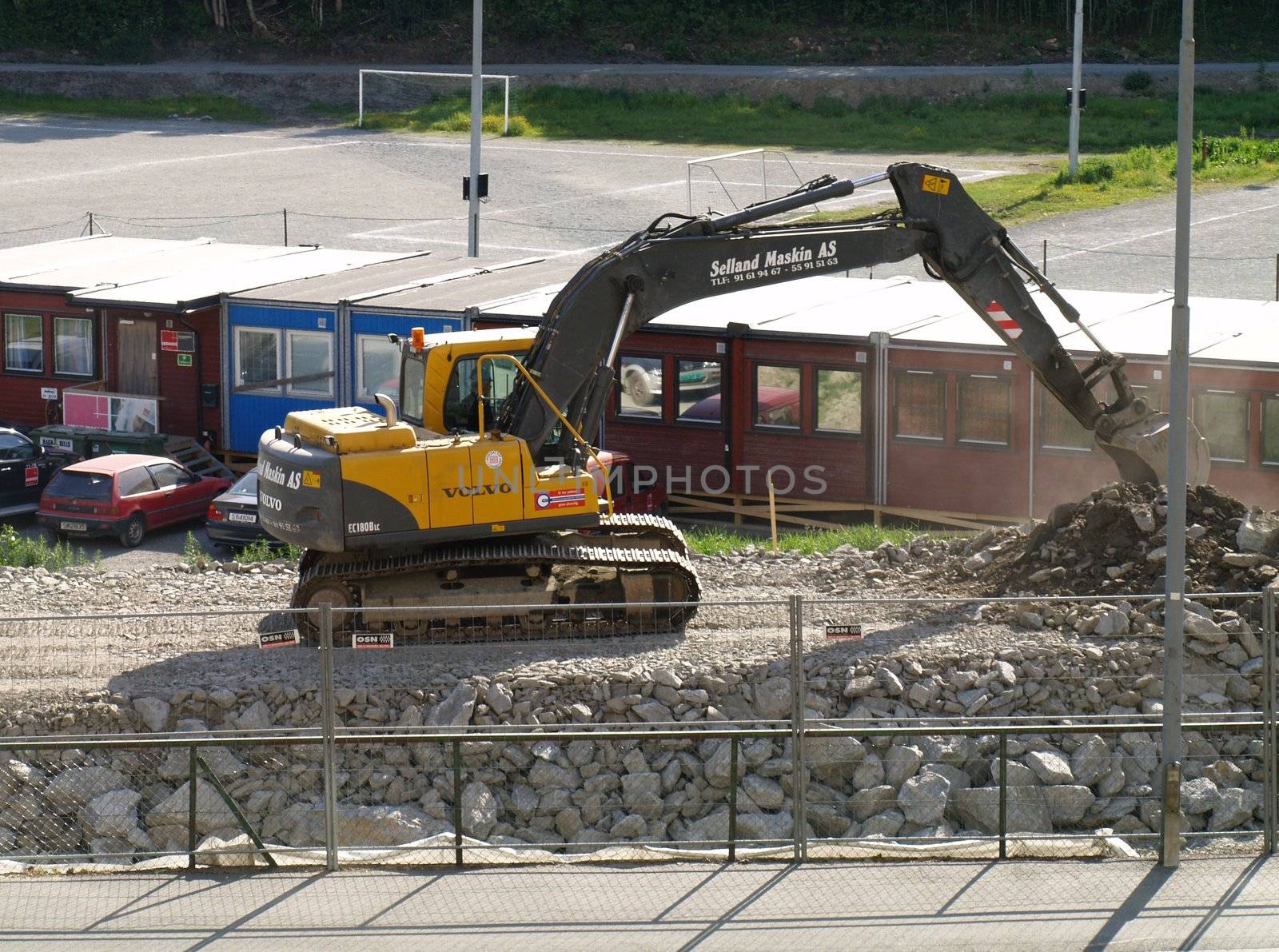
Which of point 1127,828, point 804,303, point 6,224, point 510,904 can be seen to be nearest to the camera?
point 510,904

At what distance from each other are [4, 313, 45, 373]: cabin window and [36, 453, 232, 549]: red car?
16.5 ft

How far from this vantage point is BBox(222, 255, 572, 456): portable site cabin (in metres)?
27.8

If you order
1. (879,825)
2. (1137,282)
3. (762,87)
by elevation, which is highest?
(762,87)

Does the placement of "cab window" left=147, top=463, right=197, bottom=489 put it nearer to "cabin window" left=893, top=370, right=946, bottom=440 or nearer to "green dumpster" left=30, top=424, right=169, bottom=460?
"green dumpster" left=30, top=424, right=169, bottom=460

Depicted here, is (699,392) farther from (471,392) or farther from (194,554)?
(471,392)

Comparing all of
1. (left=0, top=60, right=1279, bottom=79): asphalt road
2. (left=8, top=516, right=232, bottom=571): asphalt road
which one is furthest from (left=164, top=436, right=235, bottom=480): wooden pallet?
(left=0, top=60, right=1279, bottom=79): asphalt road

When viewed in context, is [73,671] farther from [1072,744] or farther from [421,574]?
[1072,744]

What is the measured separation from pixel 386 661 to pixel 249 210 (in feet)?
99.9

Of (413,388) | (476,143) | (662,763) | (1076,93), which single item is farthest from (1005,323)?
(1076,93)

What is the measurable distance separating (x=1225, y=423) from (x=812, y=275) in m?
6.97

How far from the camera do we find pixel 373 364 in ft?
92.1

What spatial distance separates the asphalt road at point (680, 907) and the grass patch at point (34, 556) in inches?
380

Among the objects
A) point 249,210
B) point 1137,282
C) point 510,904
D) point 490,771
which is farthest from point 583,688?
point 249,210

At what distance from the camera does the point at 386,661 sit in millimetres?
17359
